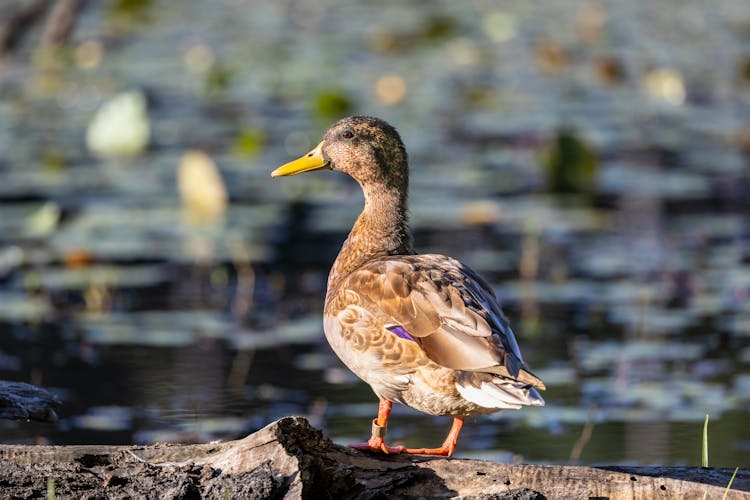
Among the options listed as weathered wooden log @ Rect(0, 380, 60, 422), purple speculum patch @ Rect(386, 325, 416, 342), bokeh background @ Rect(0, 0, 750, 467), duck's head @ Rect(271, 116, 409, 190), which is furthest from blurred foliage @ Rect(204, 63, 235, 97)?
purple speculum patch @ Rect(386, 325, 416, 342)

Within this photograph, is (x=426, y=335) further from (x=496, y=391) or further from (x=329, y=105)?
(x=329, y=105)

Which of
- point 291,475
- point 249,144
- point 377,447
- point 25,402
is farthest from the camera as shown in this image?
point 249,144

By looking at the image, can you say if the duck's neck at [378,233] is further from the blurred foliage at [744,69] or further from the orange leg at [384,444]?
the blurred foliage at [744,69]

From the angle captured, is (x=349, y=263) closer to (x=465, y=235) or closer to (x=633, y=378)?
(x=633, y=378)

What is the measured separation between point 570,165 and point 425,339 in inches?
229

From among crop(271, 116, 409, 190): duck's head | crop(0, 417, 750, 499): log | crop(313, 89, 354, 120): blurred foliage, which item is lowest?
crop(0, 417, 750, 499): log

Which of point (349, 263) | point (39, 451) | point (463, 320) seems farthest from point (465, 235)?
point (39, 451)

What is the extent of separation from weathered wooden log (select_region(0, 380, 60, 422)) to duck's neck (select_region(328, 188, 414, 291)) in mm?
1100

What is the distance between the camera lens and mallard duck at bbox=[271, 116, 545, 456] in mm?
3797

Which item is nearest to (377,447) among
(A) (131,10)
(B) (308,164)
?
(B) (308,164)

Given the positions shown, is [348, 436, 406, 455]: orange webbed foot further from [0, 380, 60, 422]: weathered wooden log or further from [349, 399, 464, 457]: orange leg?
[0, 380, 60, 422]: weathered wooden log

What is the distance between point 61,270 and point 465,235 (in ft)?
8.25

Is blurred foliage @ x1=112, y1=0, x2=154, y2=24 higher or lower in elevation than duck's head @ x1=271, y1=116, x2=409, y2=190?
higher

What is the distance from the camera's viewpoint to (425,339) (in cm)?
398
